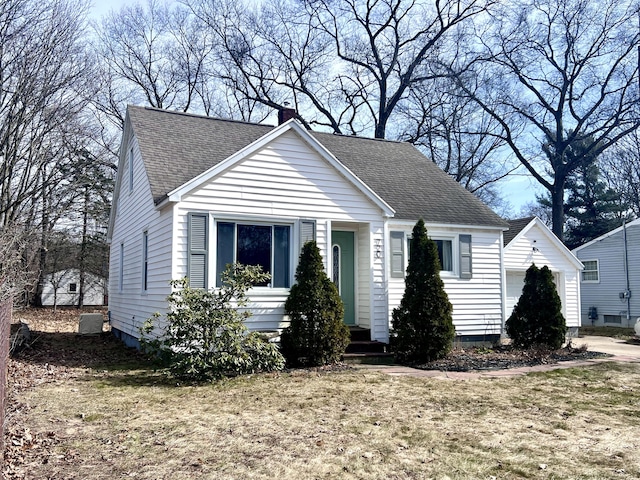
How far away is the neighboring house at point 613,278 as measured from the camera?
24.0 meters

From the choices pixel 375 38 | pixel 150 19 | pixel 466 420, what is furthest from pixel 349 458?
pixel 150 19

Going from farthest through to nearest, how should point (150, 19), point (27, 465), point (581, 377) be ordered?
1. point (150, 19)
2. point (581, 377)
3. point (27, 465)

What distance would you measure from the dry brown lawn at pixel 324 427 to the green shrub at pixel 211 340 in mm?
352

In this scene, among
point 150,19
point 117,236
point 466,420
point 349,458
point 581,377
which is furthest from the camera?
point 150,19

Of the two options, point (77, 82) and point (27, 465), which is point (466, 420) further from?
point (77, 82)

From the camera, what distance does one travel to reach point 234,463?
4.91 metres

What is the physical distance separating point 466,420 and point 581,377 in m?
4.08

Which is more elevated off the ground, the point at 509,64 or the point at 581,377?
the point at 509,64

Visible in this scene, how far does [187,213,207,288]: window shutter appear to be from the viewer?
10172mm

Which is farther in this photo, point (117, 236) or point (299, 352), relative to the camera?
point (117, 236)

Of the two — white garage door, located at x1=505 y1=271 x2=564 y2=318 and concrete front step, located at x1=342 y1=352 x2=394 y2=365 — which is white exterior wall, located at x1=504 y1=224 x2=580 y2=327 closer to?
white garage door, located at x1=505 y1=271 x2=564 y2=318

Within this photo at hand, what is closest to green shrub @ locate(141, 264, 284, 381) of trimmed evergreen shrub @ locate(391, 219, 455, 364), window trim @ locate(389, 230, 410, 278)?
trimmed evergreen shrub @ locate(391, 219, 455, 364)

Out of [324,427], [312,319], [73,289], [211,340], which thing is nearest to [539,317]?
[312,319]

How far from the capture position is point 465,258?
45.4 feet
